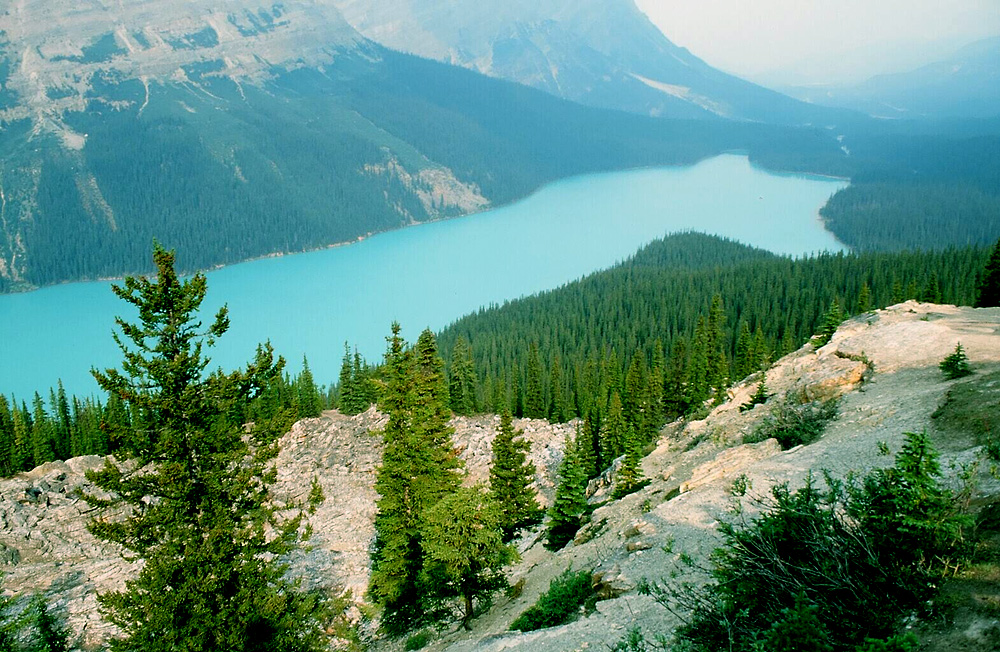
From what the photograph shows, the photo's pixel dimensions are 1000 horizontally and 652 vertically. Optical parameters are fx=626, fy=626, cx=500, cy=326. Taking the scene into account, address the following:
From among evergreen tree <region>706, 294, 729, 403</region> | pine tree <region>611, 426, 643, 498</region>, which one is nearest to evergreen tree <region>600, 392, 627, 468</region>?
evergreen tree <region>706, 294, 729, 403</region>

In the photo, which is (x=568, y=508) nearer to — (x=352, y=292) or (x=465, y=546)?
(x=465, y=546)

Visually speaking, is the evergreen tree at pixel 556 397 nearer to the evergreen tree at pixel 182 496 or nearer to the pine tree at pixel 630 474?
the pine tree at pixel 630 474

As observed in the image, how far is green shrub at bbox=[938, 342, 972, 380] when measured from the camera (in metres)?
18.8

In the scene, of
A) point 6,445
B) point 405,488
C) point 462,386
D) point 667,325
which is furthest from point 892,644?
point 667,325

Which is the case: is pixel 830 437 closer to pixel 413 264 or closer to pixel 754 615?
pixel 754 615

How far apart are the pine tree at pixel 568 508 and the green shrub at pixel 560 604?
32.3ft

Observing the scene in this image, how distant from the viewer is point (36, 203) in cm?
17775

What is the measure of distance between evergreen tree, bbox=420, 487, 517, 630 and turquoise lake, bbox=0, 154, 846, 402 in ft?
226

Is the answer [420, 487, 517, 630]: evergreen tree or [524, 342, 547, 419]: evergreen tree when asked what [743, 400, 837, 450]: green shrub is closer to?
[420, 487, 517, 630]: evergreen tree

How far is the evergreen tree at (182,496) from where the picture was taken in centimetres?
1164

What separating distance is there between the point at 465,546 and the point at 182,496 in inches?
358

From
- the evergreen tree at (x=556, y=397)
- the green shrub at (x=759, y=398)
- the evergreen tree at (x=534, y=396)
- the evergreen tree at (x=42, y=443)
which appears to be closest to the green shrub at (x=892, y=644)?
the green shrub at (x=759, y=398)

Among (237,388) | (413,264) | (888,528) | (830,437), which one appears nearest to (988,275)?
(830,437)

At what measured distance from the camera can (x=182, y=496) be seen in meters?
11.9
